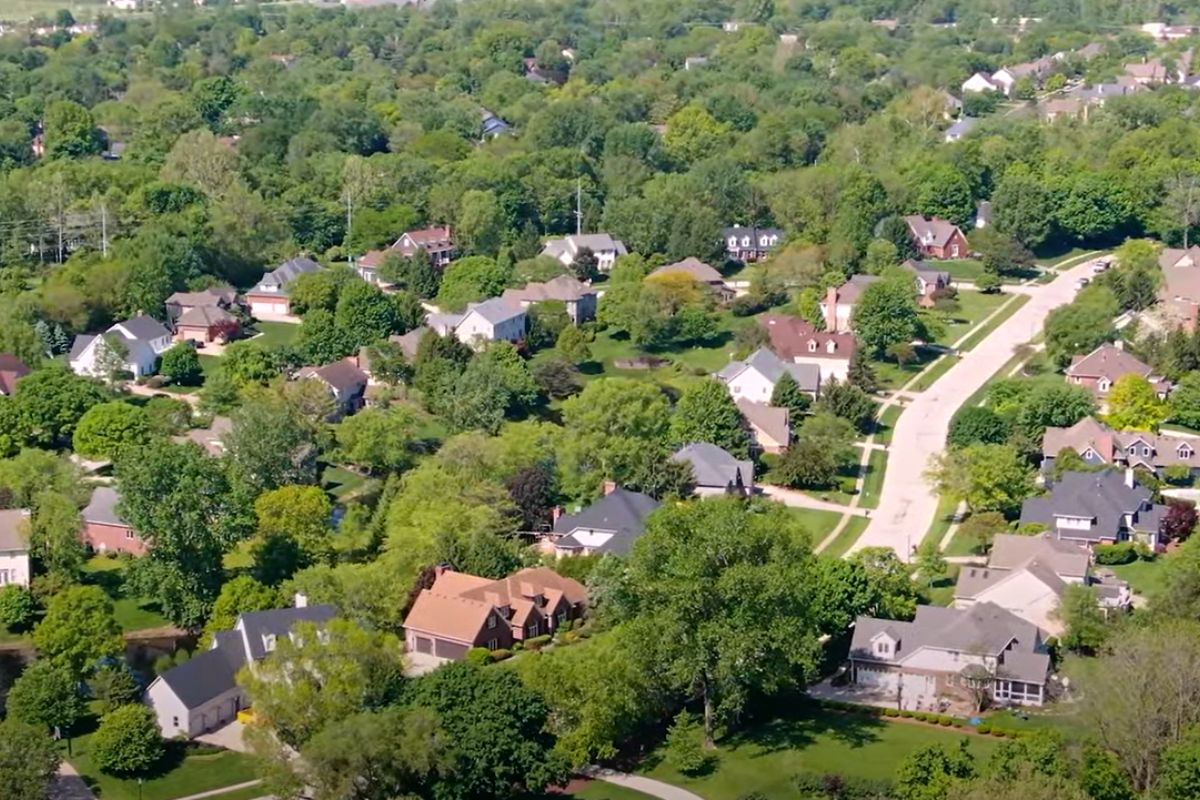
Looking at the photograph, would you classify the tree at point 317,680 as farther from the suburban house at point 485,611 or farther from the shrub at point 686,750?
the suburban house at point 485,611

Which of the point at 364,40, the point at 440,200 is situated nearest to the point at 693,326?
the point at 440,200

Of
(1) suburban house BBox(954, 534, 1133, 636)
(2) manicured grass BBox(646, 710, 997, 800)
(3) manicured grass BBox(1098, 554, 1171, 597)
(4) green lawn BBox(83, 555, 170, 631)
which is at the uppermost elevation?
(1) suburban house BBox(954, 534, 1133, 636)

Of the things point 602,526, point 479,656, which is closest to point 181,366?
point 602,526

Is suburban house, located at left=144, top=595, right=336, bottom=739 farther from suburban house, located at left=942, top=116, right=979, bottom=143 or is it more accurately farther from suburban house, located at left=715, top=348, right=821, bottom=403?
suburban house, located at left=942, top=116, right=979, bottom=143

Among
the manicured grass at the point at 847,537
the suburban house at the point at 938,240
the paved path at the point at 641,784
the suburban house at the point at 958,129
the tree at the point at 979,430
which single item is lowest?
the paved path at the point at 641,784

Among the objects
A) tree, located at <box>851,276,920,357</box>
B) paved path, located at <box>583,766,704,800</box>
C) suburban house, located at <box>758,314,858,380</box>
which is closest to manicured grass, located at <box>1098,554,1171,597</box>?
paved path, located at <box>583,766,704,800</box>

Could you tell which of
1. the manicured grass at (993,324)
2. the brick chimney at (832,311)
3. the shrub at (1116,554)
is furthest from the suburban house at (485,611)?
the manicured grass at (993,324)
